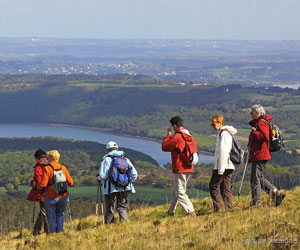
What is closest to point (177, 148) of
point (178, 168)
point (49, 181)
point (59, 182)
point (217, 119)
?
point (178, 168)

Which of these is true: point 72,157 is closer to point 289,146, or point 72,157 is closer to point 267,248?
point 289,146

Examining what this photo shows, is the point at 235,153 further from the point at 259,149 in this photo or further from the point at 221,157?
the point at 259,149

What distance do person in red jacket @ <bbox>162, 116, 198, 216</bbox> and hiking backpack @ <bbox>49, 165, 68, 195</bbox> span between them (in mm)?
2522

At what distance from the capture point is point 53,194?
48.0ft

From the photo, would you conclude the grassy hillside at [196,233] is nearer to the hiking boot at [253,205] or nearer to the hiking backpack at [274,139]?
the hiking boot at [253,205]

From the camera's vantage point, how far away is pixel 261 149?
14719 millimetres

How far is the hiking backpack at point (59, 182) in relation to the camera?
14461 millimetres

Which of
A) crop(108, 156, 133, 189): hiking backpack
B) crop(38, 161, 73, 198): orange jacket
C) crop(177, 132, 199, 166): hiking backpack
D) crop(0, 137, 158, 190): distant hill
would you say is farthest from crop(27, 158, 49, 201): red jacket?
crop(0, 137, 158, 190): distant hill

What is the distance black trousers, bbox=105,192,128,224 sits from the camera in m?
15.2

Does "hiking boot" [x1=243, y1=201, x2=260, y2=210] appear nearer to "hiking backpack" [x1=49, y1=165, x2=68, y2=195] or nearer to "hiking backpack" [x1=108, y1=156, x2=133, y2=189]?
"hiking backpack" [x1=108, y1=156, x2=133, y2=189]

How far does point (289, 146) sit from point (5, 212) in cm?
12110

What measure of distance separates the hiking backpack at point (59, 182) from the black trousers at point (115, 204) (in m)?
1.21

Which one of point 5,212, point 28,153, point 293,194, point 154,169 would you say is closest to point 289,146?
point 154,169

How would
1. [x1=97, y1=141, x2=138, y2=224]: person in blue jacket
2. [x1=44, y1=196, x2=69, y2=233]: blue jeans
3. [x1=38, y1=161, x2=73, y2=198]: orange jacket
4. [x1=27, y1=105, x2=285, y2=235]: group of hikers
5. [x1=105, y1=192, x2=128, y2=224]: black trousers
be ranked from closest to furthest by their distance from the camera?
[x1=38, y1=161, x2=73, y2=198]: orange jacket → [x1=27, y1=105, x2=285, y2=235]: group of hikers → [x1=44, y1=196, x2=69, y2=233]: blue jeans → [x1=97, y1=141, x2=138, y2=224]: person in blue jacket → [x1=105, y1=192, x2=128, y2=224]: black trousers
